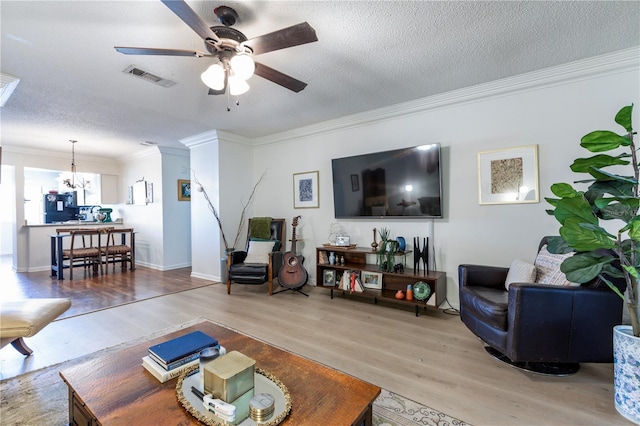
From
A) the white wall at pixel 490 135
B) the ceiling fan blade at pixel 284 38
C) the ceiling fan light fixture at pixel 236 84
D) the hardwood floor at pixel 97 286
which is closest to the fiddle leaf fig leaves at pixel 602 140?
the white wall at pixel 490 135

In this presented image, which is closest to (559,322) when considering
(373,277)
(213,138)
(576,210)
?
(576,210)

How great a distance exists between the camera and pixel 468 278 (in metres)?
2.58

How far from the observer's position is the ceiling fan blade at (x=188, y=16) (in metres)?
1.37

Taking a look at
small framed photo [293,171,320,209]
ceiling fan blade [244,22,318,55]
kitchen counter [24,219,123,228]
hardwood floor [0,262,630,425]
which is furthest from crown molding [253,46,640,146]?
kitchen counter [24,219,123,228]

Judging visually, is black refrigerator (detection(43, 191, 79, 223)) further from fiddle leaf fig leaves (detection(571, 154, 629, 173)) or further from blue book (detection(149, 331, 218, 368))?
fiddle leaf fig leaves (detection(571, 154, 629, 173))

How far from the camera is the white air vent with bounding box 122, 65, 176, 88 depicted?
2.64m

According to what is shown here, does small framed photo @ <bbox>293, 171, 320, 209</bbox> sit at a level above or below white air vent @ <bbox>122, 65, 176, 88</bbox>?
below

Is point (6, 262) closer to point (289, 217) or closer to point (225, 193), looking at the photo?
point (225, 193)

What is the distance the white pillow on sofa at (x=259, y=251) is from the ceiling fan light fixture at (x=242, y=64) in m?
2.78

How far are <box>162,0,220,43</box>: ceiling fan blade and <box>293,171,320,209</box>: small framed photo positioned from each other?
9.11ft

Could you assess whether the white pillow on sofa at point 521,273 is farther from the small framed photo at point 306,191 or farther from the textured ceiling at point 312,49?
the small framed photo at point 306,191

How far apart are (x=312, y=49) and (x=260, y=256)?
9.20ft

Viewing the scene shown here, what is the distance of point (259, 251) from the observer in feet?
13.8

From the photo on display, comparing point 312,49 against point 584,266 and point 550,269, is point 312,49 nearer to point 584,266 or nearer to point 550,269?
point 584,266
